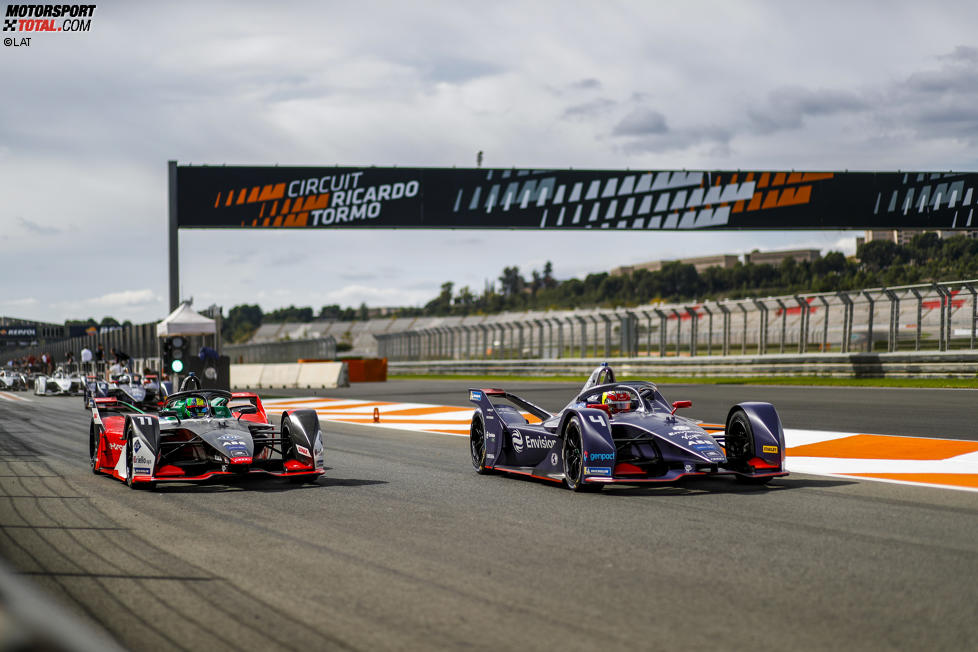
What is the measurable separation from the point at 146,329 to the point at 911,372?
26.7 m

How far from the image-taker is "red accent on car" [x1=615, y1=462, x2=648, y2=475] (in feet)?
28.2

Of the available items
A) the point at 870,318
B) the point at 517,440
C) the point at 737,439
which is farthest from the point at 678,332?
the point at 737,439

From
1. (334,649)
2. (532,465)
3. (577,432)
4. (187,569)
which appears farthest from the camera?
(532,465)

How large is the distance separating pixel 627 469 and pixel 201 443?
429cm

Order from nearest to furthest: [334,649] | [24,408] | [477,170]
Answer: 1. [334,649]
2. [24,408]
3. [477,170]

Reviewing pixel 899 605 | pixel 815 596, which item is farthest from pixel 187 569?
pixel 899 605

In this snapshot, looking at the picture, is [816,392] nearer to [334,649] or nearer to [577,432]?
[577,432]

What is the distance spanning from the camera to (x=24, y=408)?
26906mm

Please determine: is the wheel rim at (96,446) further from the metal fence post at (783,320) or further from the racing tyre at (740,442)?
the metal fence post at (783,320)

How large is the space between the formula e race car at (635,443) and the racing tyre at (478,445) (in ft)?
1.26

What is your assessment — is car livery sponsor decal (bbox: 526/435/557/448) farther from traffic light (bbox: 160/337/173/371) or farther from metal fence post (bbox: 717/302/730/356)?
metal fence post (bbox: 717/302/730/356)

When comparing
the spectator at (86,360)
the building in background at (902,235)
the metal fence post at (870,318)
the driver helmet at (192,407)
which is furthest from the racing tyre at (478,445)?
the spectator at (86,360)

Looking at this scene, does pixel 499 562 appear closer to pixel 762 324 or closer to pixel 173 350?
pixel 173 350

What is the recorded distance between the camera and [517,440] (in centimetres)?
985
